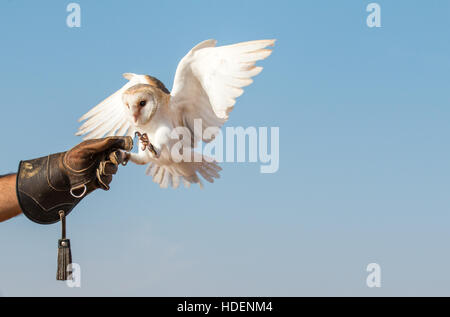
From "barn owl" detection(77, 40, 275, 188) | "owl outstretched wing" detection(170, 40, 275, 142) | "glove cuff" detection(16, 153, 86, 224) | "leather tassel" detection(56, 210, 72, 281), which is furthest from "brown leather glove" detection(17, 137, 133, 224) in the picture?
"owl outstretched wing" detection(170, 40, 275, 142)

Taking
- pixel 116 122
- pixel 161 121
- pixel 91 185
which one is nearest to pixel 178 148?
pixel 161 121

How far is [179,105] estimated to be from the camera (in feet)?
10.3

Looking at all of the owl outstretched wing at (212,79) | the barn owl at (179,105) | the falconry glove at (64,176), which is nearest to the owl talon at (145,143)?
the barn owl at (179,105)

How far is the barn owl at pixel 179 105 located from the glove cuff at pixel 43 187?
2.34ft

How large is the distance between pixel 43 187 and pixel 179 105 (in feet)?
3.95

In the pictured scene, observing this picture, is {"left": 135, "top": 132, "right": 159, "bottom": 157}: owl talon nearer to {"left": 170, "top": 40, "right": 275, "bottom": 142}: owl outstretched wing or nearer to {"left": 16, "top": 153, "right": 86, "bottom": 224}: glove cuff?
{"left": 170, "top": 40, "right": 275, "bottom": 142}: owl outstretched wing

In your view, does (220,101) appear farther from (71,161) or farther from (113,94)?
(71,161)

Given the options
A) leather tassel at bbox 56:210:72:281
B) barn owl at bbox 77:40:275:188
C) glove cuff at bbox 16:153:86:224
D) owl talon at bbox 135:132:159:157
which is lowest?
leather tassel at bbox 56:210:72:281

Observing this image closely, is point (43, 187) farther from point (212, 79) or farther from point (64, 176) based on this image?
point (212, 79)

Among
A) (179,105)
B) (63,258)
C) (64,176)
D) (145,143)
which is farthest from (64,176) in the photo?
(179,105)

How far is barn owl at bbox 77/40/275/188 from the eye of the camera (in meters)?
2.94

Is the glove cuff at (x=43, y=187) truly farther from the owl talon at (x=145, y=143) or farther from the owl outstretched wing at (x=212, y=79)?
the owl outstretched wing at (x=212, y=79)

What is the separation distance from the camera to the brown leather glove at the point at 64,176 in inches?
80.9

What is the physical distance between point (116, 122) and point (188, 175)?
1.63 ft
